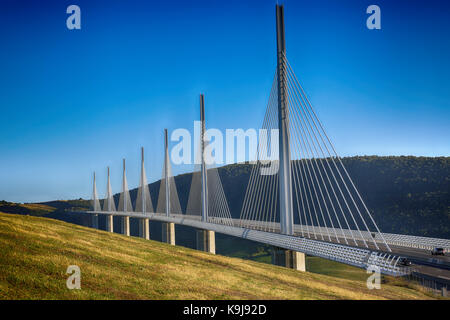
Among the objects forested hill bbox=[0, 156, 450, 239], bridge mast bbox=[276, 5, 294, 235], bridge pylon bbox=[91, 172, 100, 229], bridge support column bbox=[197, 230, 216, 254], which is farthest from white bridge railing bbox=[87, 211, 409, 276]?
bridge pylon bbox=[91, 172, 100, 229]

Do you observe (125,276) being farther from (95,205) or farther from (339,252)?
(95,205)

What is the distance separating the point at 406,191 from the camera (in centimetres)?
8375

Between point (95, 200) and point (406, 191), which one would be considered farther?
point (95, 200)

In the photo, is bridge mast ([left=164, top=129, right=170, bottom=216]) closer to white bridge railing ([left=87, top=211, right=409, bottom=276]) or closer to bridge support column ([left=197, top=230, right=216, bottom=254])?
bridge support column ([left=197, top=230, right=216, bottom=254])

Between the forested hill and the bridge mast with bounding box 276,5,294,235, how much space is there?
53.6m

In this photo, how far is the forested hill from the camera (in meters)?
69.8

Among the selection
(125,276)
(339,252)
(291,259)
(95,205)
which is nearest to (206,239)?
(291,259)

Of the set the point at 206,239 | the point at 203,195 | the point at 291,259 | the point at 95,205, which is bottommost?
the point at 95,205

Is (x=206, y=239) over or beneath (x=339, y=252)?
beneath

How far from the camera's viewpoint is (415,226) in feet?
230

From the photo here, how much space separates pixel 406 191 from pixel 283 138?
7370 centimetres

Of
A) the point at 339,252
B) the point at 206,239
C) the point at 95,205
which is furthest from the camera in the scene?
the point at 95,205

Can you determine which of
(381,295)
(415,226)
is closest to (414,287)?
(381,295)
